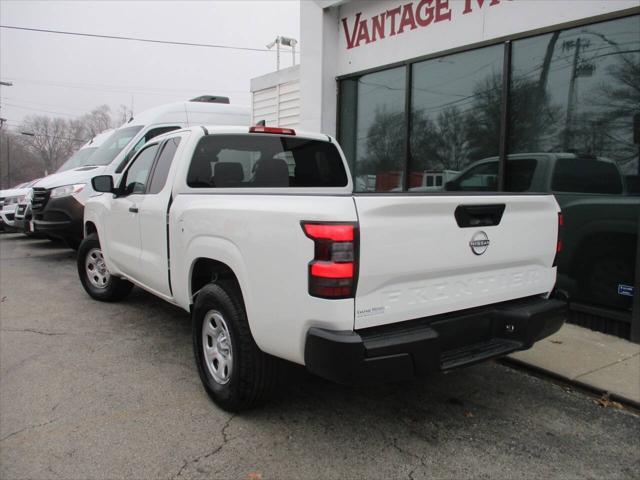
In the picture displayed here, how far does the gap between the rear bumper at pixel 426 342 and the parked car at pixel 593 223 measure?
7.36ft

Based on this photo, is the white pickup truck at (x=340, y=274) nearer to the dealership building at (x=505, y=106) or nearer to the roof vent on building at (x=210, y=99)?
the dealership building at (x=505, y=106)

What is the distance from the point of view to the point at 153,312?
574cm

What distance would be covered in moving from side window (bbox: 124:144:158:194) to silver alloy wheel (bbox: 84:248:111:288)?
53.3 inches

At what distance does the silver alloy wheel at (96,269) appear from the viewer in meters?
6.10

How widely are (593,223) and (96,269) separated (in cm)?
558

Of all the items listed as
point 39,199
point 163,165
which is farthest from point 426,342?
point 39,199

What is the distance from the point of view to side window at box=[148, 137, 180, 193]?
14.0ft

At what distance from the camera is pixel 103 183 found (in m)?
5.04

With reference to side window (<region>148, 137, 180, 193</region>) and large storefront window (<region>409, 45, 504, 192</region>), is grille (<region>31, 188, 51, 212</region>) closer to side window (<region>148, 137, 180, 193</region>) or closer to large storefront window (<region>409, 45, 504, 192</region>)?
side window (<region>148, 137, 180, 193</region>)

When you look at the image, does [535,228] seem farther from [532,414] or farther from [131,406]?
[131,406]

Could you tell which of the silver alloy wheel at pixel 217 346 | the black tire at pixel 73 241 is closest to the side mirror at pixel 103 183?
the silver alloy wheel at pixel 217 346

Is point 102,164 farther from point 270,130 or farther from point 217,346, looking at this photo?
point 217,346

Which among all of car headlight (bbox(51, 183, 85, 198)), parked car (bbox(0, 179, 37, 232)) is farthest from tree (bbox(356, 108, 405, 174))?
parked car (bbox(0, 179, 37, 232))

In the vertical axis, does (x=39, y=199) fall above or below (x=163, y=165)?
below
